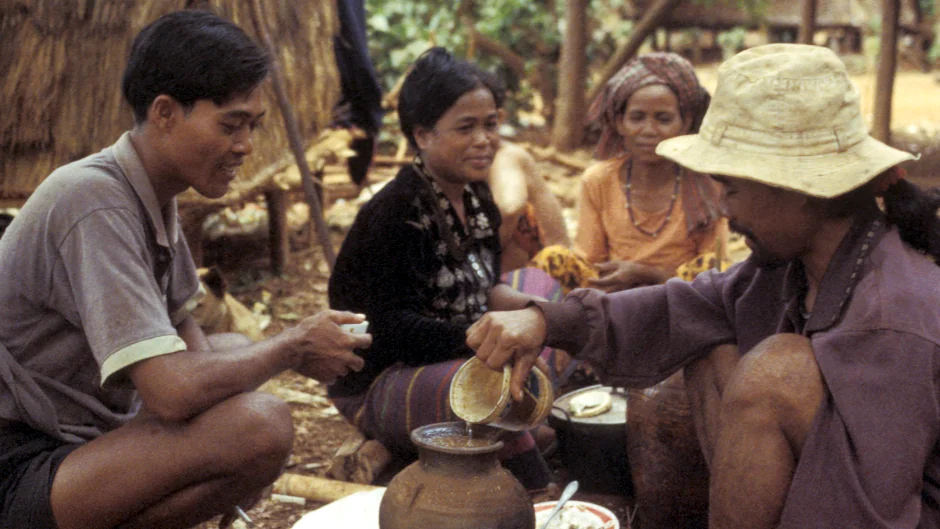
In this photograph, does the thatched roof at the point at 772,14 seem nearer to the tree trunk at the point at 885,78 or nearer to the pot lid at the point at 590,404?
the tree trunk at the point at 885,78

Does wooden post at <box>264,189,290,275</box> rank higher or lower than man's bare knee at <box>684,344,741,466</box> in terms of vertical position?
lower

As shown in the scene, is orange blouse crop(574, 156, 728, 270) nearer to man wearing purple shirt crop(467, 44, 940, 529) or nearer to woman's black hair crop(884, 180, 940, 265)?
man wearing purple shirt crop(467, 44, 940, 529)

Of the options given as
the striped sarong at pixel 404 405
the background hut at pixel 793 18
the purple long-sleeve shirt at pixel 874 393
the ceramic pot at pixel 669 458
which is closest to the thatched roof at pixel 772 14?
the background hut at pixel 793 18

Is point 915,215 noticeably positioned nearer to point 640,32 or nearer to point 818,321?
point 818,321

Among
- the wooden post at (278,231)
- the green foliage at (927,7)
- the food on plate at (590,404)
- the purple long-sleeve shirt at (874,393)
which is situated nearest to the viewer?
the purple long-sleeve shirt at (874,393)

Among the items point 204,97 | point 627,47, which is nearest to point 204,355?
point 204,97

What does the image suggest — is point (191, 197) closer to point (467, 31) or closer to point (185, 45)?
point (185, 45)

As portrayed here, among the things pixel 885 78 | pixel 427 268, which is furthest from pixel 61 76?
pixel 885 78

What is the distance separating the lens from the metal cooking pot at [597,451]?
392 cm

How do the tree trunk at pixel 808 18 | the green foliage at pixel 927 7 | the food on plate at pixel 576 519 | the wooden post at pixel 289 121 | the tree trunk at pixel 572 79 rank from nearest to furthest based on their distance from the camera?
the food on plate at pixel 576 519, the wooden post at pixel 289 121, the tree trunk at pixel 808 18, the tree trunk at pixel 572 79, the green foliage at pixel 927 7

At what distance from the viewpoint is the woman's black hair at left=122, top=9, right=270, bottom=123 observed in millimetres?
2850

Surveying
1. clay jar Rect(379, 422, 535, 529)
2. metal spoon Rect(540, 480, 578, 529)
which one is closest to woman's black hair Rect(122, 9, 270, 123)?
clay jar Rect(379, 422, 535, 529)

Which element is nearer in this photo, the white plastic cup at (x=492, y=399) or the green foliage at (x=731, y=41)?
the white plastic cup at (x=492, y=399)

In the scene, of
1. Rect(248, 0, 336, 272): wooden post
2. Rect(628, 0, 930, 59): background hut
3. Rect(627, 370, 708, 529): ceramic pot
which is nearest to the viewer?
Rect(627, 370, 708, 529): ceramic pot
